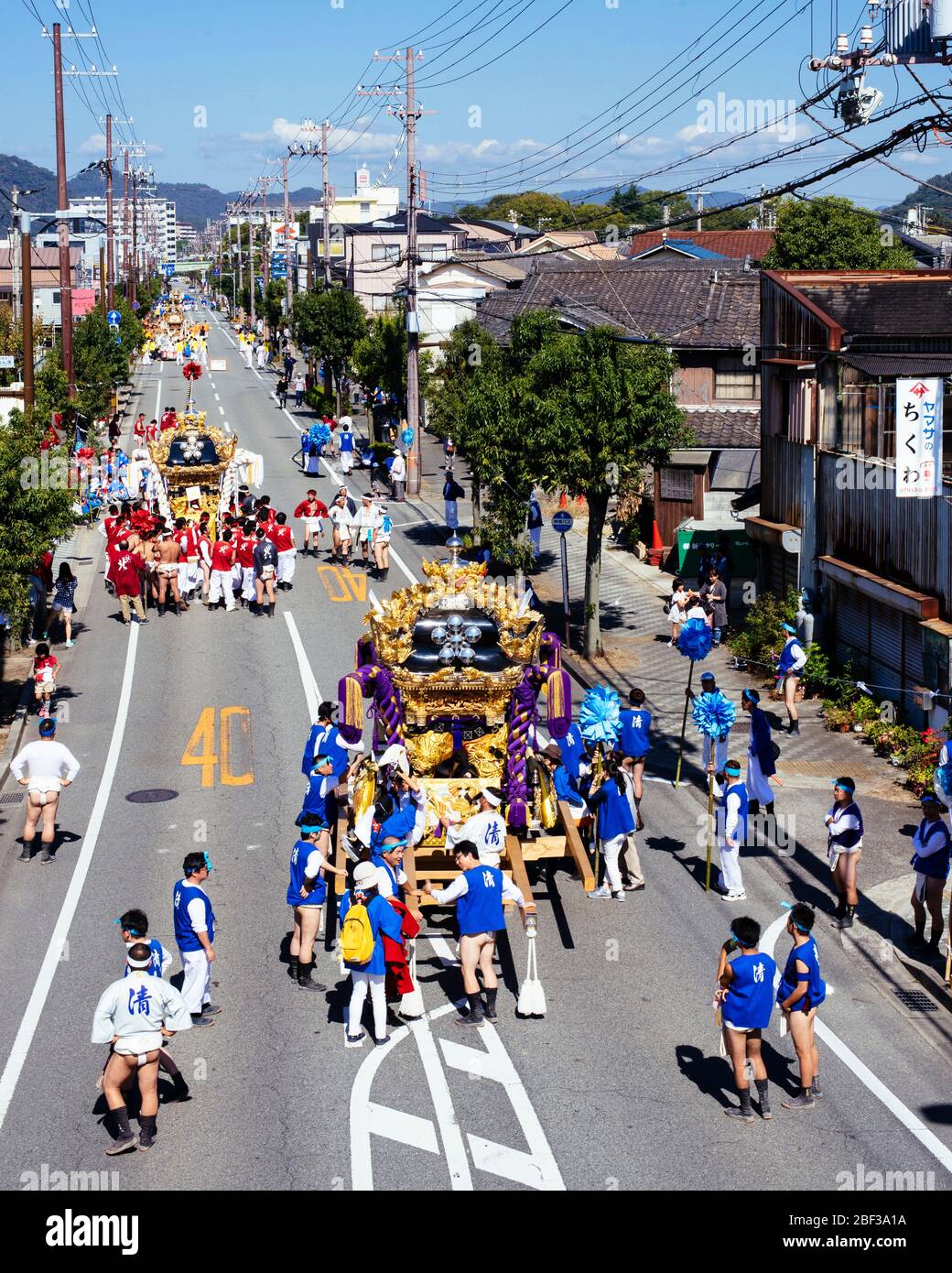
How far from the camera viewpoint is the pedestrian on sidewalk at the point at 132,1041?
11367 mm

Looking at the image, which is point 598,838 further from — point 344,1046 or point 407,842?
point 344,1046

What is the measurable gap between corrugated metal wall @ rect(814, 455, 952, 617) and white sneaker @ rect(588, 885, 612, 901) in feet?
25.8

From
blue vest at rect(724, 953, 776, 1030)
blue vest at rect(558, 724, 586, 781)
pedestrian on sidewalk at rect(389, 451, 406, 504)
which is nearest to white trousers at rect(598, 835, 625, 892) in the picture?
blue vest at rect(558, 724, 586, 781)

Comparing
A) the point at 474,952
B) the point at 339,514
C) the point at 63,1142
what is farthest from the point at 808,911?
the point at 339,514

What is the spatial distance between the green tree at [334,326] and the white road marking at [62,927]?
3988 cm

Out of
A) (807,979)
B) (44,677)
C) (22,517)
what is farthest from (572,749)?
(22,517)

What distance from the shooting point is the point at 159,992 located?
1152 centimetres

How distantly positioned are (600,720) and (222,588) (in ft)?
51.9

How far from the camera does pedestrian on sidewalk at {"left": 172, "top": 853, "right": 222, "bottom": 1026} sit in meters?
13.3

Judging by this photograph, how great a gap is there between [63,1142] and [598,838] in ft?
23.4

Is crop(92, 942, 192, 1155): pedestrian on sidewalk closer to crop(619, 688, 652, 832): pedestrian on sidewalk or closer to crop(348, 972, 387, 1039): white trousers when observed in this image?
crop(348, 972, 387, 1039): white trousers

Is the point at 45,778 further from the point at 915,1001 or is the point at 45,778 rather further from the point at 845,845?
the point at 915,1001

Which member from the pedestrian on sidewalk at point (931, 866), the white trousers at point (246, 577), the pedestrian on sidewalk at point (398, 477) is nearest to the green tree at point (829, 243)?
the pedestrian on sidewalk at point (398, 477)
